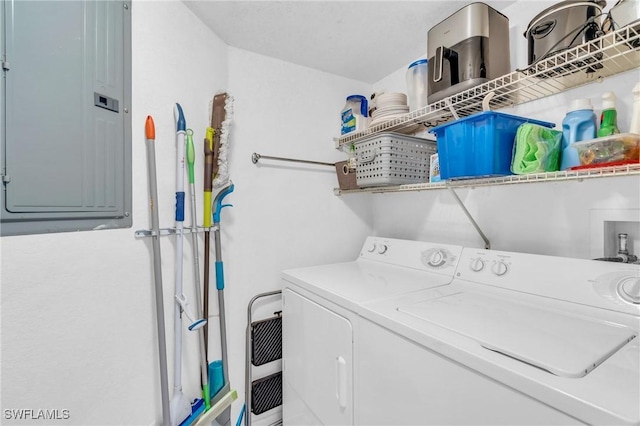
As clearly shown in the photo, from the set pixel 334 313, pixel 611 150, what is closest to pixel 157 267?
pixel 334 313

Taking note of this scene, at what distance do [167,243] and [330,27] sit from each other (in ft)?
5.06

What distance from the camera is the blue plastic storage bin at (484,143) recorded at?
1.17m

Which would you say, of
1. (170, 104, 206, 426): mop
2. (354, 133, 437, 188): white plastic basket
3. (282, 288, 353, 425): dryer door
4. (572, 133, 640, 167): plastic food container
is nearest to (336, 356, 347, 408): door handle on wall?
(282, 288, 353, 425): dryer door

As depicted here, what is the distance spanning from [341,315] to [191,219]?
0.93 m

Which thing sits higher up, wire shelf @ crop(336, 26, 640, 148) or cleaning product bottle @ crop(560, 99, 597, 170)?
wire shelf @ crop(336, 26, 640, 148)

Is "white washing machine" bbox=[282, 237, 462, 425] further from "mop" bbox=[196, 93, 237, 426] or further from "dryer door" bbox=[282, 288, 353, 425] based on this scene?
"mop" bbox=[196, 93, 237, 426]

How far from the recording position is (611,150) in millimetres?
949

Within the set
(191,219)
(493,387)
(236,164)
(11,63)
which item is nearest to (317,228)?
(236,164)

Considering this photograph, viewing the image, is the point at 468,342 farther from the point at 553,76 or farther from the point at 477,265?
the point at 553,76

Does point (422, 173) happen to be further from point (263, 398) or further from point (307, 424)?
point (263, 398)

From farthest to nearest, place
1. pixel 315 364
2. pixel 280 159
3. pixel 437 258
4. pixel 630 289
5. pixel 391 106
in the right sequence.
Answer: pixel 280 159 < pixel 391 106 < pixel 437 258 < pixel 315 364 < pixel 630 289

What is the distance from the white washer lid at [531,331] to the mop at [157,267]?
1061 millimetres

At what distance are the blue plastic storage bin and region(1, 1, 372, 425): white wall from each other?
111 cm

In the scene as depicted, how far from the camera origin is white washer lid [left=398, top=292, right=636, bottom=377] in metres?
0.72
